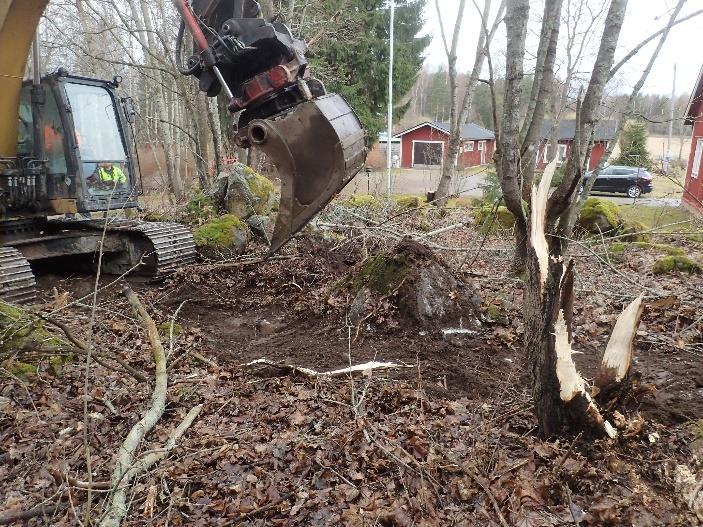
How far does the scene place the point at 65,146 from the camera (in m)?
6.51

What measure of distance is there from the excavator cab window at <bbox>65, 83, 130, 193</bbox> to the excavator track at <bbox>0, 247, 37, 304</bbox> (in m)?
1.20

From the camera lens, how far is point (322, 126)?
12.5 feet

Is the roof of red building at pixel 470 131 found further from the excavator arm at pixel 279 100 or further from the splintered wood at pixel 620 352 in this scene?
the splintered wood at pixel 620 352

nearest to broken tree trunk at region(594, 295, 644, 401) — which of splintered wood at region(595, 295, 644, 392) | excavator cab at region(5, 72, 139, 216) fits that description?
splintered wood at region(595, 295, 644, 392)

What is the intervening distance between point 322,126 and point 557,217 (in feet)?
10.1

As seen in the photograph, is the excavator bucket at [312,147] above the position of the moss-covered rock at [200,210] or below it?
above

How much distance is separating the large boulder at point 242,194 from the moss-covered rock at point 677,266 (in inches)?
256

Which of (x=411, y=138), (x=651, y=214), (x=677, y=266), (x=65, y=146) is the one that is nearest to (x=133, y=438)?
(x=65, y=146)

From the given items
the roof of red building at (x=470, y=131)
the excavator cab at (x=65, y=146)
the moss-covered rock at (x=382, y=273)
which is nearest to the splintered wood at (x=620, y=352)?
the moss-covered rock at (x=382, y=273)

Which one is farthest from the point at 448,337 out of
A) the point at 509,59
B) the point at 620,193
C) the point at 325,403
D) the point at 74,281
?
the point at 620,193

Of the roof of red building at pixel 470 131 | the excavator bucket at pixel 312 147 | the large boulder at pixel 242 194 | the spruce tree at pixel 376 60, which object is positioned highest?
the spruce tree at pixel 376 60

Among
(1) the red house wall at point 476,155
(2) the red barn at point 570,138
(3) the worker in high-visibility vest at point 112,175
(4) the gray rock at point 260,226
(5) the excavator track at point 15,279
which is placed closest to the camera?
(5) the excavator track at point 15,279

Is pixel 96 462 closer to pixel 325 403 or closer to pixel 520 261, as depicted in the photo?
pixel 325 403

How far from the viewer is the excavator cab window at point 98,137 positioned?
6664 mm
